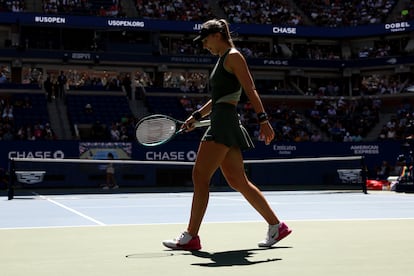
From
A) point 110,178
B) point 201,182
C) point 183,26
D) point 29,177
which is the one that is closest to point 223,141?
point 201,182

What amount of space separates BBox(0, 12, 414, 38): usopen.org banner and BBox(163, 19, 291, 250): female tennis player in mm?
25092

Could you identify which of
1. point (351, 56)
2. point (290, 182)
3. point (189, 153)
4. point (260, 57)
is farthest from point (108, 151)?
Answer: point (351, 56)

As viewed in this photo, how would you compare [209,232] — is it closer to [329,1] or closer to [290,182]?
[290,182]

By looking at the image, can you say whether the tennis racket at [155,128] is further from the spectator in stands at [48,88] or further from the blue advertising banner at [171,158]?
the spectator in stands at [48,88]

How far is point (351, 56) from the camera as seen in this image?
4003cm

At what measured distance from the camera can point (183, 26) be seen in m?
35.5

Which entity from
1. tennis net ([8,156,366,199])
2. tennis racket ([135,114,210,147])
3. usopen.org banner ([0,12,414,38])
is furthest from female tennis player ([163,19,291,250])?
usopen.org banner ([0,12,414,38])

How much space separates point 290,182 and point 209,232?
70.3 ft

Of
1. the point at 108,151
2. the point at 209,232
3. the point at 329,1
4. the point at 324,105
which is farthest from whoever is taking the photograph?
the point at 329,1

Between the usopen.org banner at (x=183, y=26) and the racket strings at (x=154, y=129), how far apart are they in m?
24.5

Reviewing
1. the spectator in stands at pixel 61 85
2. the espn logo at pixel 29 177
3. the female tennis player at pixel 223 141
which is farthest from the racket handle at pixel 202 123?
the spectator in stands at pixel 61 85

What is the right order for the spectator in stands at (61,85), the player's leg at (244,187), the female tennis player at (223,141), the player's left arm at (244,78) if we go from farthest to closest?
the spectator in stands at (61,85), the player's leg at (244,187), the female tennis player at (223,141), the player's left arm at (244,78)

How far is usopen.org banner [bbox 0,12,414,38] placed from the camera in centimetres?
3275

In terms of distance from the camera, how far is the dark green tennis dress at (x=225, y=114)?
5516 millimetres
